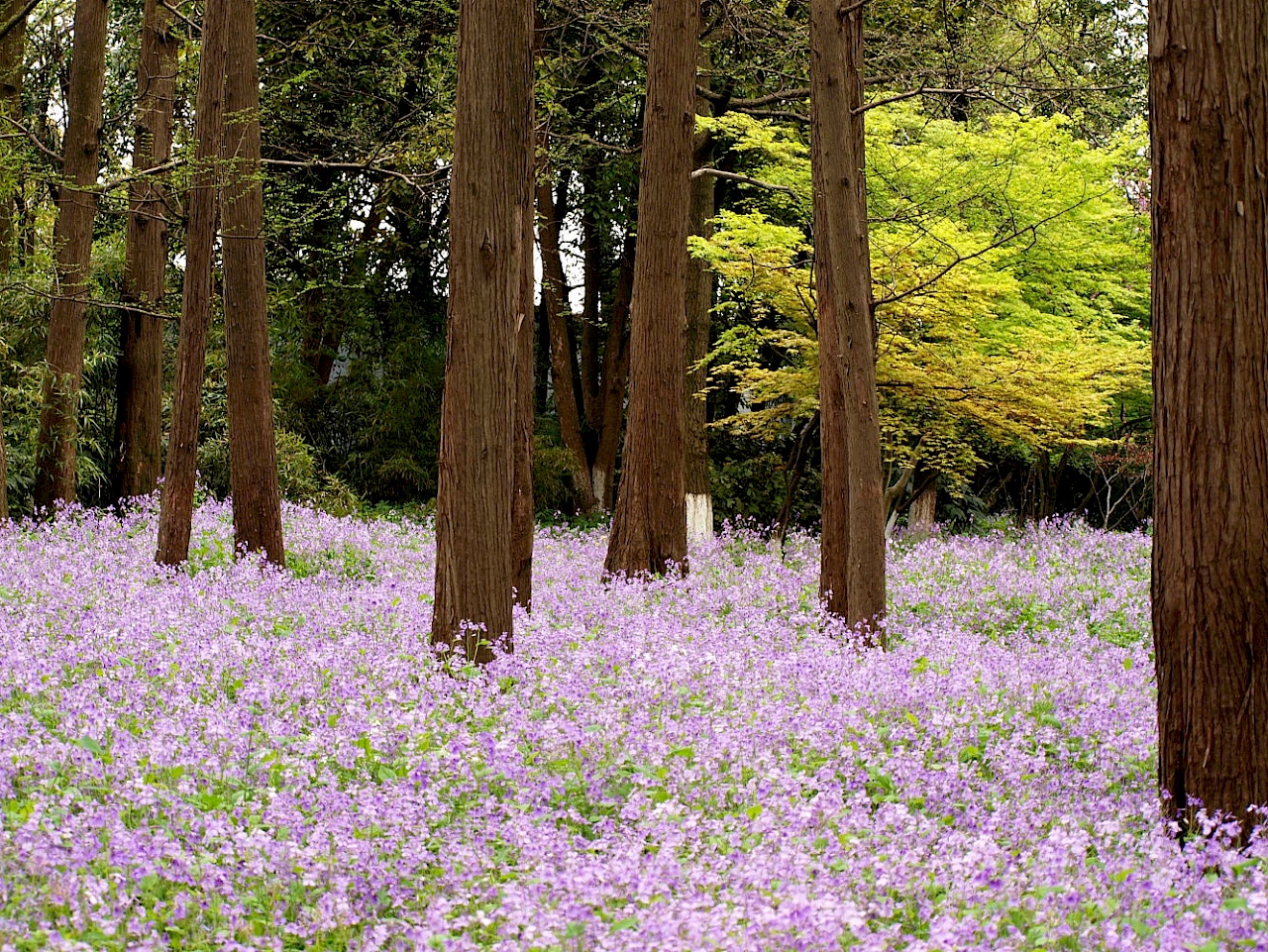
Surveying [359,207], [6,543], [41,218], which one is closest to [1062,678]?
[6,543]

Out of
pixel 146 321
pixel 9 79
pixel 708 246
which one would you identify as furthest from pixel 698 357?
pixel 9 79

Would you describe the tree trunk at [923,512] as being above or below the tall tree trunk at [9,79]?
below

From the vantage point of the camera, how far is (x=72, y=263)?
595 inches

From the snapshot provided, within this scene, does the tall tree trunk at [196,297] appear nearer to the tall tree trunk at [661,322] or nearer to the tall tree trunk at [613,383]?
the tall tree trunk at [661,322]

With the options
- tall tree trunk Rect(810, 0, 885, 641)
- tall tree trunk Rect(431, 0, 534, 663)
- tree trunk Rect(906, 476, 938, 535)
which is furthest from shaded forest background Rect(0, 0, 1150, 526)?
tall tree trunk Rect(431, 0, 534, 663)

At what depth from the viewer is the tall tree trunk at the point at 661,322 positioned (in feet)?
42.1

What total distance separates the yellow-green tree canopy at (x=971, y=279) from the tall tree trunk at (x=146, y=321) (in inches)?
271

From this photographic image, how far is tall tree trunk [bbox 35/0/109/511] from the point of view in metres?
14.5

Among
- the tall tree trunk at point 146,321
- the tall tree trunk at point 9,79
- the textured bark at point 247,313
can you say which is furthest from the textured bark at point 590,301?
the textured bark at point 247,313

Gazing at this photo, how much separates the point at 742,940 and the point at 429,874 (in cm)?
132

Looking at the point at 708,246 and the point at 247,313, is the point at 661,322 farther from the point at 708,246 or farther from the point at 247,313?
the point at 247,313

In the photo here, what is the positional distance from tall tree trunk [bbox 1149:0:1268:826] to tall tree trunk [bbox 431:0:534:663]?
12.2 ft

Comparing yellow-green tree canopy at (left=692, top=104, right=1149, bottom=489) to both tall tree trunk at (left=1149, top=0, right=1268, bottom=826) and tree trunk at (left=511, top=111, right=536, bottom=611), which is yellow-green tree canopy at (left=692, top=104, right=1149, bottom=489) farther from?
tall tree trunk at (left=1149, top=0, right=1268, bottom=826)

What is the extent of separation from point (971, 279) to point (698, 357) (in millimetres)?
4407
